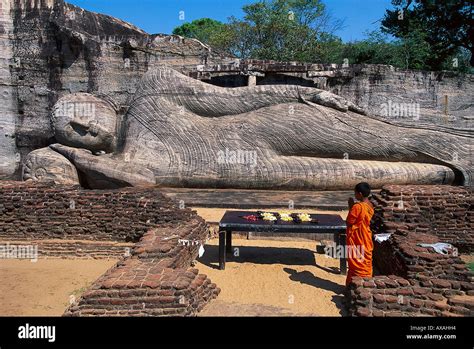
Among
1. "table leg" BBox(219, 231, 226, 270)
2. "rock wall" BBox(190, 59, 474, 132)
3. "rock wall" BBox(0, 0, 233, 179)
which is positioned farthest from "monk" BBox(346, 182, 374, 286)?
"rock wall" BBox(0, 0, 233, 179)

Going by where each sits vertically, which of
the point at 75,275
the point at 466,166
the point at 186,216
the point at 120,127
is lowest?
the point at 75,275

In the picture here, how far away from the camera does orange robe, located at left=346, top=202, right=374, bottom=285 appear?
4.53m

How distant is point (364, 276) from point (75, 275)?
337 cm

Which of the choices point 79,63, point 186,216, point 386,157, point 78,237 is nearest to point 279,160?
point 386,157

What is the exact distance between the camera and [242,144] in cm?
902

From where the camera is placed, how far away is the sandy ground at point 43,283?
4.34 meters

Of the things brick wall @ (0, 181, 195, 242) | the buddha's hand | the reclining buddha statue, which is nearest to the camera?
brick wall @ (0, 181, 195, 242)

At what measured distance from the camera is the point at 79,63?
11086 millimetres

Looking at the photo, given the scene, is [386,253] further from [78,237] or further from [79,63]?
[79,63]

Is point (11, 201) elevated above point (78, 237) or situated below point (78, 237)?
above

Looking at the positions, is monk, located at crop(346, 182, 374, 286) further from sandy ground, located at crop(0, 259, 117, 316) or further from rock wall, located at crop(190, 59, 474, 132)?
rock wall, located at crop(190, 59, 474, 132)

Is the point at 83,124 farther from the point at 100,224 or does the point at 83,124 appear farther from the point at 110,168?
the point at 100,224

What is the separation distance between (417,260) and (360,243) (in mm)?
573

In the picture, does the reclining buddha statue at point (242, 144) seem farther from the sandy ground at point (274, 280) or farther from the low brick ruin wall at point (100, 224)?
the sandy ground at point (274, 280)
